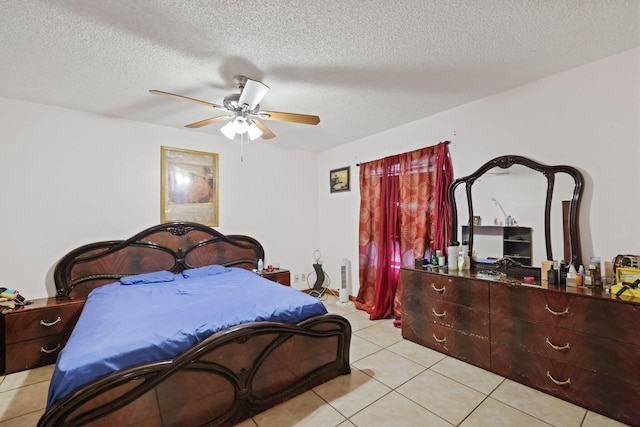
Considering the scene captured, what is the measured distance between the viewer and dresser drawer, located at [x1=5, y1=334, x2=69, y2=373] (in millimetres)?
2482

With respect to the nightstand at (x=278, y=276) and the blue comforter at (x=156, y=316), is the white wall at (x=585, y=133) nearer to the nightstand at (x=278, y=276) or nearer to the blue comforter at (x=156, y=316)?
the blue comforter at (x=156, y=316)

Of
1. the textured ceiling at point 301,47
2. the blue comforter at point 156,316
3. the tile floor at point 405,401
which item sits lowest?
the tile floor at point 405,401

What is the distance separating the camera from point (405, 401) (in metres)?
2.06

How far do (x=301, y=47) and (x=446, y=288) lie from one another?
2.51 m

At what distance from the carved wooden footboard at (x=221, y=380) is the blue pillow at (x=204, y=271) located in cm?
182

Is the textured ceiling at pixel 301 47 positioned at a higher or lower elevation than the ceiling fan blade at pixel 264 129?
higher

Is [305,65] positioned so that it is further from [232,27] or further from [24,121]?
[24,121]

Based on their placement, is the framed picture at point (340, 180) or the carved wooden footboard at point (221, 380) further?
the framed picture at point (340, 180)

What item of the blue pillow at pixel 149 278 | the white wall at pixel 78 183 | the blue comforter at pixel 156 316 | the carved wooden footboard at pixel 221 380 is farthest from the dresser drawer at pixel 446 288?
the blue pillow at pixel 149 278

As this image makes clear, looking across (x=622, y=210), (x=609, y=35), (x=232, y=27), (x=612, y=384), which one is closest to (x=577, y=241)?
(x=622, y=210)

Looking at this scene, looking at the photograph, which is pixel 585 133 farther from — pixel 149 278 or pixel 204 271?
pixel 149 278

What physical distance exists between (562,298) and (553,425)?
838 millimetres

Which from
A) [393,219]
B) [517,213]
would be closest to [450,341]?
[517,213]

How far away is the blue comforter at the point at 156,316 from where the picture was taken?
1.47 m
